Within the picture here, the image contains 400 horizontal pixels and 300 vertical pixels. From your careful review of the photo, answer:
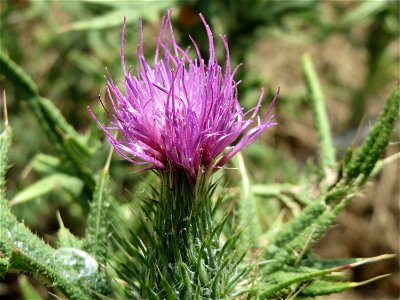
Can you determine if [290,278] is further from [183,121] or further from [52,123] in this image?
[52,123]

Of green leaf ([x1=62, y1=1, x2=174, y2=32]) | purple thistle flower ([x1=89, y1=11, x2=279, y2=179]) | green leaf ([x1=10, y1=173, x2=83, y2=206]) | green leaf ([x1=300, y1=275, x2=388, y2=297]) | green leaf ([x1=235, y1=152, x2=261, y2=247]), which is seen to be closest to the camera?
purple thistle flower ([x1=89, y1=11, x2=279, y2=179])

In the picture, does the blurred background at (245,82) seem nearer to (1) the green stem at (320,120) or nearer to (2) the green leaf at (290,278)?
(1) the green stem at (320,120)

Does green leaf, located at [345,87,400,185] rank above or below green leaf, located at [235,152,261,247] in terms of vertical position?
above

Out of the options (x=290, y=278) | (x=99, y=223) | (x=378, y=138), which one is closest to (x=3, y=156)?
(x=99, y=223)

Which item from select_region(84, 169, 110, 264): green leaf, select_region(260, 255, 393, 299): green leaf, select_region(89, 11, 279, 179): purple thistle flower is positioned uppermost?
select_region(89, 11, 279, 179): purple thistle flower

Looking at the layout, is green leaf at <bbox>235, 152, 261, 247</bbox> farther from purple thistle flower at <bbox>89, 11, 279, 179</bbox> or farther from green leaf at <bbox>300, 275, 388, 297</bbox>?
purple thistle flower at <bbox>89, 11, 279, 179</bbox>

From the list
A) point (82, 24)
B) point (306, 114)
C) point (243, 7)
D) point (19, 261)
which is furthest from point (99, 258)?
point (306, 114)

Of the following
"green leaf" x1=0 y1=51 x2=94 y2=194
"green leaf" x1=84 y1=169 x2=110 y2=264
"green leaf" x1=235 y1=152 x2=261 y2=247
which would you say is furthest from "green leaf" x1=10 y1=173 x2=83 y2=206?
"green leaf" x1=235 y1=152 x2=261 y2=247
